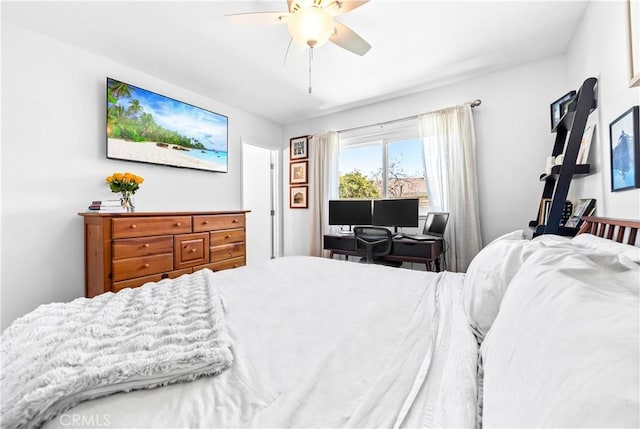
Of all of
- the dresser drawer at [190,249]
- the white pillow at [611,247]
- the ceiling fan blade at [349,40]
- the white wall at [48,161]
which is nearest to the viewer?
the white pillow at [611,247]

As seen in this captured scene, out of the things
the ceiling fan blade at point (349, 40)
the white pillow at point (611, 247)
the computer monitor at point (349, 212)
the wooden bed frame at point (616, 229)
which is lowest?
the white pillow at point (611, 247)

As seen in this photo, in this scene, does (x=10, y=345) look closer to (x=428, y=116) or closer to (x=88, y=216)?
(x=88, y=216)

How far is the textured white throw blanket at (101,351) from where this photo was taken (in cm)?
56

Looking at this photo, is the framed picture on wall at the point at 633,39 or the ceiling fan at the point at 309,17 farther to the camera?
the ceiling fan at the point at 309,17

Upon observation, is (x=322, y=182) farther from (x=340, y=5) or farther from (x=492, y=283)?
(x=492, y=283)

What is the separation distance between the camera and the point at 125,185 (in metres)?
2.53

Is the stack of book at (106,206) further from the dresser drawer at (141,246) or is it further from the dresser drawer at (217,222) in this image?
the dresser drawer at (217,222)

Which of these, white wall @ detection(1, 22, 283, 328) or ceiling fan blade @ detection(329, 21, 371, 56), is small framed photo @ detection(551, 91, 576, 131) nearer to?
ceiling fan blade @ detection(329, 21, 371, 56)

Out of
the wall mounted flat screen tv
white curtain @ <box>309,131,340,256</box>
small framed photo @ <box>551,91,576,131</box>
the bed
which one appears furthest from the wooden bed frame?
the wall mounted flat screen tv

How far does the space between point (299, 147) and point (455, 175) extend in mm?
2473

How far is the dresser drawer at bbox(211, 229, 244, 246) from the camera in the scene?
10.0 ft

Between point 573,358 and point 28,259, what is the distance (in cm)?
334

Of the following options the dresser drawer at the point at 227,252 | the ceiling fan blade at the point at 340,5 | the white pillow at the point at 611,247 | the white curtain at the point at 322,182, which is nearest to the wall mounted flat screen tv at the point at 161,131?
the dresser drawer at the point at 227,252

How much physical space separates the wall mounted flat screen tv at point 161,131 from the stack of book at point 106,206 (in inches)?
17.8
